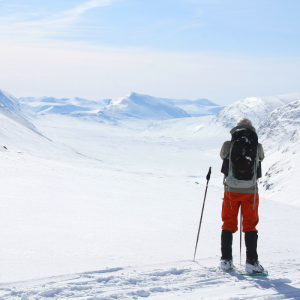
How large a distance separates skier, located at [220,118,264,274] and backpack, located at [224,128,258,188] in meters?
0.06

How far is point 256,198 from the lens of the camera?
15.7ft

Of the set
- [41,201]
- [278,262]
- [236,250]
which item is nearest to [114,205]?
[41,201]

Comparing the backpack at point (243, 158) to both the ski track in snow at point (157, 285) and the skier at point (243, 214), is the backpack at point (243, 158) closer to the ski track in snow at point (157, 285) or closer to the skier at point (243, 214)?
the skier at point (243, 214)

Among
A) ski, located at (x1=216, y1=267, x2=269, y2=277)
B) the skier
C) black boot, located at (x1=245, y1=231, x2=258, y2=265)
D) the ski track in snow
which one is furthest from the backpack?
the ski track in snow

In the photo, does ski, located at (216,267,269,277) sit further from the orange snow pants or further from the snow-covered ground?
the orange snow pants

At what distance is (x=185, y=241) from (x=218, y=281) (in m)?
2.21

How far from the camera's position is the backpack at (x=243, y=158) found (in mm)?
4629

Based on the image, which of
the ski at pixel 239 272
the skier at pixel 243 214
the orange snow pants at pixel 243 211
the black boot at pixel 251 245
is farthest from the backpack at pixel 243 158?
Answer: the ski at pixel 239 272

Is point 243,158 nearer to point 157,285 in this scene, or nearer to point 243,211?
point 243,211

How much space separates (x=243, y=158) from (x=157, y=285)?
219 cm

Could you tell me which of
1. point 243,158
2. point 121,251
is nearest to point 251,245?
point 243,158

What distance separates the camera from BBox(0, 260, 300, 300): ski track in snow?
11.9 ft

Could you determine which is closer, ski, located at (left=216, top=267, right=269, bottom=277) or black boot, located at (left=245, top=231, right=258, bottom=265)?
ski, located at (left=216, top=267, right=269, bottom=277)

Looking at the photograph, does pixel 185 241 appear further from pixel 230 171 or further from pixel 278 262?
pixel 230 171
